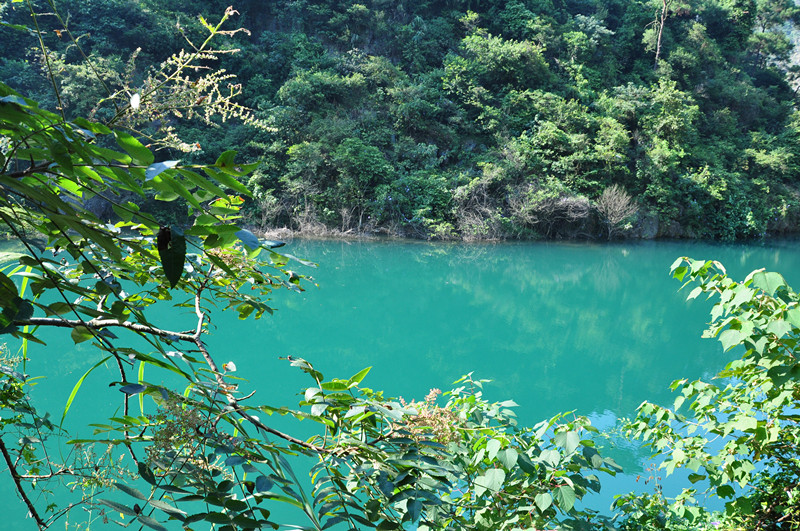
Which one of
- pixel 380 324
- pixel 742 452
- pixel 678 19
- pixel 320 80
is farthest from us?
pixel 678 19

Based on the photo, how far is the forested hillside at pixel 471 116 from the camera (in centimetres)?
1266

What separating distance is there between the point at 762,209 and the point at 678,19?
755 cm

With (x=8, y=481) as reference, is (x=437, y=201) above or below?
above

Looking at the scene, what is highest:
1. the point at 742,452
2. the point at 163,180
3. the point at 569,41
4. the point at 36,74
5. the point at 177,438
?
the point at 569,41

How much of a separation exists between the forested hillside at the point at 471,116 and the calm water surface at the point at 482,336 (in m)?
2.65

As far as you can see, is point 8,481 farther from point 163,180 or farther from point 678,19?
point 678,19

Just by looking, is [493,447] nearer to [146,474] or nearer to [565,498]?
[565,498]

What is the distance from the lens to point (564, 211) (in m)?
12.6

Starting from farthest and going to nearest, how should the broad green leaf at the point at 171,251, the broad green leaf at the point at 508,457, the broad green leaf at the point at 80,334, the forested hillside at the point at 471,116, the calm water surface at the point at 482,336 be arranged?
1. the forested hillside at the point at 471,116
2. the calm water surface at the point at 482,336
3. the broad green leaf at the point at 508,457
4. the broad green leaf at the point at 80,334
5. the broad green leaf at the point at 171,251

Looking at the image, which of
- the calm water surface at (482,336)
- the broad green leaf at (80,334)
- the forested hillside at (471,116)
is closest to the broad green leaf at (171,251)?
the broad green leaf at (80,334)

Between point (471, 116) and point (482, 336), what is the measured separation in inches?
379

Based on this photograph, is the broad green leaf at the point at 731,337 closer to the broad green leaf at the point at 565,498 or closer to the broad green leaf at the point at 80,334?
the broad green leaf at the point at 565,498

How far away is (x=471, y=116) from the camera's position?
1433 cm

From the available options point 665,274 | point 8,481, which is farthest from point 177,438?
point 665,274
